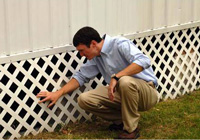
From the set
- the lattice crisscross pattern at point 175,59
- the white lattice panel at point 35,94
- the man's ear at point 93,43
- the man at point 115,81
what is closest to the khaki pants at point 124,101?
the man at point 115,81

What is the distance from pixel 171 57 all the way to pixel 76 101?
1761 millimetres

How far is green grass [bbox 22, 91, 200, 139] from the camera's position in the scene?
5.66 meters

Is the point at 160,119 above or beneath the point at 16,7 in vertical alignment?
beneath

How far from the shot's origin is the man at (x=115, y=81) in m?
5.44

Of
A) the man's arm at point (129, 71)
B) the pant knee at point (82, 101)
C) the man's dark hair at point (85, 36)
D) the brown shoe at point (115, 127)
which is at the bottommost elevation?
the brown shoe at point (115, 127)

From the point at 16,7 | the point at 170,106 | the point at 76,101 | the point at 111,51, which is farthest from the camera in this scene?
the point at 170,106

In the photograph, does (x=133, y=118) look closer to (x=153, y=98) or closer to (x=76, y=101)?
(x=153, y=98)

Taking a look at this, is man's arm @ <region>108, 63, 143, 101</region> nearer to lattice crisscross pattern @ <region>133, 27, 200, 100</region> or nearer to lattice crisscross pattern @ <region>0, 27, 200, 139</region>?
lattice crisscross pattern @ <region>0, 27, 200, 139</region>

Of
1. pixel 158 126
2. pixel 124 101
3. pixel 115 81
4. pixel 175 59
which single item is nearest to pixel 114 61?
pixel 115 81

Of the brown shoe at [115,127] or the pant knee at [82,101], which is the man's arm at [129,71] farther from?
the brown shoe at [115,127]

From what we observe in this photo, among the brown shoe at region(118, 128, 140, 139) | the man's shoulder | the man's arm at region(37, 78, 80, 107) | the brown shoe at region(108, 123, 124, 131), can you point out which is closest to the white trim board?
the man's arm at region(37, 78, 80, 107)

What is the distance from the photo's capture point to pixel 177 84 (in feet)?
24.2

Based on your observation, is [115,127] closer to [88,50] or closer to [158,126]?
[158,126]

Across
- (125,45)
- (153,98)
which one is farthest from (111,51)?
(153,98)
